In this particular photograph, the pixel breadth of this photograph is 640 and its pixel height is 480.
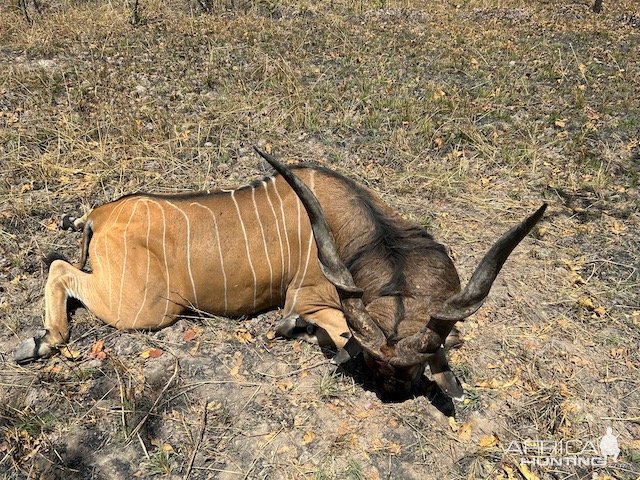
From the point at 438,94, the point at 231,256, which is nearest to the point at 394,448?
the point at 231,256

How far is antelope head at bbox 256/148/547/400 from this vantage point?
290 centimetres

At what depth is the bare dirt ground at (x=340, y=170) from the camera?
134 inches

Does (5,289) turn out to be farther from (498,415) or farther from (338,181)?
(498,415)

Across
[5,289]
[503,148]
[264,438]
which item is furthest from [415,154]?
[5,289]

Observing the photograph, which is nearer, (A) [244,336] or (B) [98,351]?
(B) [98,351]

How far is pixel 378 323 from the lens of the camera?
10.5 feet

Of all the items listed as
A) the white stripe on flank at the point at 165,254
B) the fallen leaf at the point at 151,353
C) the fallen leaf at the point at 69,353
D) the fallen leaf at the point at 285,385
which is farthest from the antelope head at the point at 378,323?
the fallen leaf at the point at 69,353

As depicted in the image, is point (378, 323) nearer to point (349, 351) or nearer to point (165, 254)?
point (349, 351)

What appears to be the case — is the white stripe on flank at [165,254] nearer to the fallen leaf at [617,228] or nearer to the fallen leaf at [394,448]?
the fallen leaf at [394,448]

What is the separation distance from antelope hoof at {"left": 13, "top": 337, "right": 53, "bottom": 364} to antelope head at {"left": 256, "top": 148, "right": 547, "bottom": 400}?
7.36 feet

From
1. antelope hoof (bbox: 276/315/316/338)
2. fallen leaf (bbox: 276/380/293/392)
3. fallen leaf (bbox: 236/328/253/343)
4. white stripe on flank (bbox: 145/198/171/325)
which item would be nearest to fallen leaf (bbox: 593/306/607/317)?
antelope hoof (bbox: 276/315/316/338)

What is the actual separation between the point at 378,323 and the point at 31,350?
8.30ft

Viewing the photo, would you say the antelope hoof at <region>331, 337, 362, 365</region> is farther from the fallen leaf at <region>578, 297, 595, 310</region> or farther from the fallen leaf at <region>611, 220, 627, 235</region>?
the fallen leaf at <region>611, 220, 627, 235</region>

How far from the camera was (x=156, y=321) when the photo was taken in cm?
412
